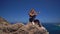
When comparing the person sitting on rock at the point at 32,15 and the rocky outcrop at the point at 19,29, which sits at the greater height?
the person sitting on rock at the point at 32,15

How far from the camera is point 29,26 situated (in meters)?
5.07

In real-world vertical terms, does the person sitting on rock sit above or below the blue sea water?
above

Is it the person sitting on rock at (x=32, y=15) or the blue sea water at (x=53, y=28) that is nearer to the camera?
the person sitting on rock at (x=32, y=15)

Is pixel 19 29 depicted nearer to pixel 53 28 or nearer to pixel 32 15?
pixel 32 15

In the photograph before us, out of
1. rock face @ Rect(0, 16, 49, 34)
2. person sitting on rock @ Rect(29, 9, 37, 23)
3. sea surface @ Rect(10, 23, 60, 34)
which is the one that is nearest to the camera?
rock face @ Rect(0, 16, 49, 34)

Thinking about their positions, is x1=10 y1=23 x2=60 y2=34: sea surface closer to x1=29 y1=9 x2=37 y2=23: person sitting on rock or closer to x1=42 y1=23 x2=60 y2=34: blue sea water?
x1=42 y1=23 x2=60 y2=34: blue sea water

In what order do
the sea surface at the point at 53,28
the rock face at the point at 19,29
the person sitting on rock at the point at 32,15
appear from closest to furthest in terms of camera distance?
the rock face at the point at 19,29 < the person sitting on rock at the point at 32,15 < the sea surface at the point at 53,28

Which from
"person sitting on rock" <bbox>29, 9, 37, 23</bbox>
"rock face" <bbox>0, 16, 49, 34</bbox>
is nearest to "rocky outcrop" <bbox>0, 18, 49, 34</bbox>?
"rock face" <bbox>0, 16, 49, 34</bbox>

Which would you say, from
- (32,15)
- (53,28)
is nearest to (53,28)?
(53,28)

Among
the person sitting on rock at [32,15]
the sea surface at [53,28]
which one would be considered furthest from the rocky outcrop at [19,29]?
the sea surface at [53,28]

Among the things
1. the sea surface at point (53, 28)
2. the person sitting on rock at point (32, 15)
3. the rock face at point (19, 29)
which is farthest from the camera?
the sea surface at point (53, 28)

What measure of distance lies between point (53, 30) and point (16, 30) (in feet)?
9.10

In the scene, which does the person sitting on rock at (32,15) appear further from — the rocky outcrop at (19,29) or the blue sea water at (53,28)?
the blue sea water at (53,28)

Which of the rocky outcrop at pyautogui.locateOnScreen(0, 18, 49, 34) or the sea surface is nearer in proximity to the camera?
the rocky outcrop at pyautogui.locateOnScreen(0, 18, 49, 34)
